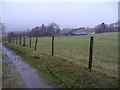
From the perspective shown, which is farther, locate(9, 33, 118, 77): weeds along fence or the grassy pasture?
the grassy pasture

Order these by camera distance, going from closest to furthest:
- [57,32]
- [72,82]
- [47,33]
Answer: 1. [72,82]
2. [47,33]
3. [57,32]

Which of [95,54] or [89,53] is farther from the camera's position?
[95,54]

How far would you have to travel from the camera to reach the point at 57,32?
323 feet

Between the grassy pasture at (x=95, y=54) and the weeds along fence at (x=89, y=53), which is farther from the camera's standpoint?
the grassy pasture at (x=95, y=54)

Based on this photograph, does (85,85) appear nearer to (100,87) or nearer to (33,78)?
(100,87)

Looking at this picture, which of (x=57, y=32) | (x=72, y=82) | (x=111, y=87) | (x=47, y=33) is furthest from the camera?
(x=57, y=32)

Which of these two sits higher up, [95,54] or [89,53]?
[89,53]

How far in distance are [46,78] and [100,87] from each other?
2.15m

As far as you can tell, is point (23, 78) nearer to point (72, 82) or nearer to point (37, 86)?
point (37, 86)

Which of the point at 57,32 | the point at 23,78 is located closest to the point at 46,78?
the point at 23,78

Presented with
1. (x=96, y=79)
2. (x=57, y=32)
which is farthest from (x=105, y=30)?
(x=96, y=79)

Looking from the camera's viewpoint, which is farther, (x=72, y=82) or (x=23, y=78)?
(x=23, y=78)

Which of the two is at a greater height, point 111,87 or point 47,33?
point 47,33

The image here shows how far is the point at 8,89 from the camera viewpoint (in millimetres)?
4270
